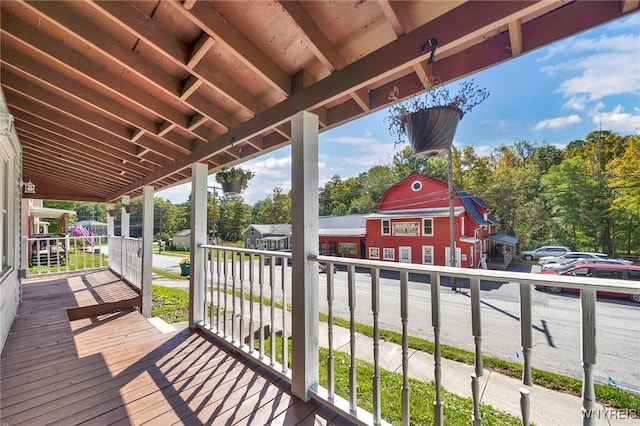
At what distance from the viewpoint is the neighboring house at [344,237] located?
2873 mm

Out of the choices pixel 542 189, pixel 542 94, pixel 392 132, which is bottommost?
pixel 542 189

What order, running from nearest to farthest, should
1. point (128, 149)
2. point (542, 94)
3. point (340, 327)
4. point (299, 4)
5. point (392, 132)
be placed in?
point (299, 4) → point (392, 132) → point (542, 94) → point (128, 149) → point (340, 327)

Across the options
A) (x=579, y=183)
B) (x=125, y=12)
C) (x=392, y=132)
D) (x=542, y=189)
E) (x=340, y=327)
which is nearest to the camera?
(x=125, y=12)

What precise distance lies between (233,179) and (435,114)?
2153 millimetres

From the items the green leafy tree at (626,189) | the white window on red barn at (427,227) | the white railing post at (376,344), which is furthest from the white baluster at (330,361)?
the green leafy tree at (626,189)

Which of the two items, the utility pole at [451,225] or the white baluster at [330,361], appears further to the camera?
the utility pole at [451,225]

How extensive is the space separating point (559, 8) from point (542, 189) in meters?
1.74

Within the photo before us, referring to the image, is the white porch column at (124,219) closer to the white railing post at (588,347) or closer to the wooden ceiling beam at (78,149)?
the wooden ceiling beam at (78,149)

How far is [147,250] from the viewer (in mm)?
4164

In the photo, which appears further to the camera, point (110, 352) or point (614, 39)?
point (110, 352)

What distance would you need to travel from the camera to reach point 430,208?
2672 millimetres

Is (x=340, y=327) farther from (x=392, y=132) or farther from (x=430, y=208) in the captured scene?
(x=392, y=132)

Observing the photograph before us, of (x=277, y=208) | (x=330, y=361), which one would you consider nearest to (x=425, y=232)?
(x=330, y=361)

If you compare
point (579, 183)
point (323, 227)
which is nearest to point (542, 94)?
point (579, 183)
